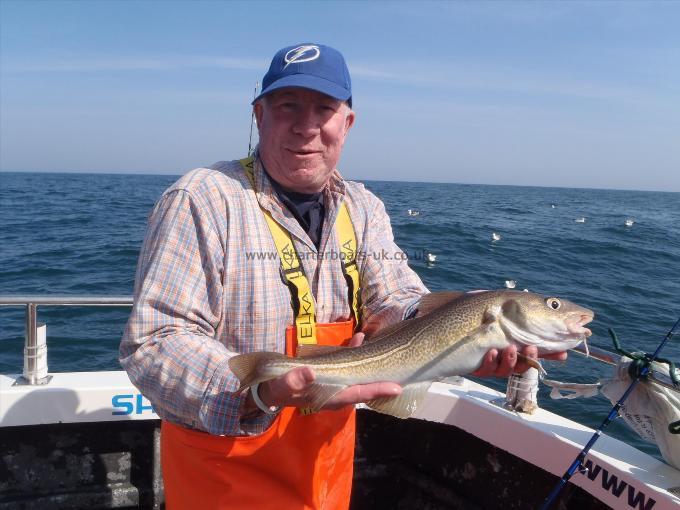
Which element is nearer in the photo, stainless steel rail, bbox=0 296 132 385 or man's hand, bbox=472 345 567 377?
man's hand, bbox=472 345 567 377

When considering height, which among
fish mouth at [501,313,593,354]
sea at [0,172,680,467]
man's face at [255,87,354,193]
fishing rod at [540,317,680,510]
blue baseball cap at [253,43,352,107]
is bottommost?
sea at [0,172,680,467]

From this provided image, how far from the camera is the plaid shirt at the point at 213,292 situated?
229cm

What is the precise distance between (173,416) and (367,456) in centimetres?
232

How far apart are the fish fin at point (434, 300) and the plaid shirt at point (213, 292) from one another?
413 mm

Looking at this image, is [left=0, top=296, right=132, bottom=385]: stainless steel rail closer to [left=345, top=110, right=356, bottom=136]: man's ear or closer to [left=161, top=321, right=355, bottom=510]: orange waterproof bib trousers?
[left=161, top=321, right=355, bottom=510]: orange waterproof bib trousers

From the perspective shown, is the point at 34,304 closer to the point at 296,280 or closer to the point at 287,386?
the point at 296,280

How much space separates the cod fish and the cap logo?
1.39 metres

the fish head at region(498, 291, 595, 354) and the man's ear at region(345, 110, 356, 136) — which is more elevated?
the man's ear at region(345, 110, 356, 136)

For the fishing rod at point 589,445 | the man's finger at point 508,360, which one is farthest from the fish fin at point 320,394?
the fishing rod at point 589,445

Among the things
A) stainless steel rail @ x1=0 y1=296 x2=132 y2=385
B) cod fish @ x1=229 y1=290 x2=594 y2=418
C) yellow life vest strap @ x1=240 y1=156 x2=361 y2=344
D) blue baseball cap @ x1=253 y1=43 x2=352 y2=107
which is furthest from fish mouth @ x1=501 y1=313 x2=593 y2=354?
stainless steel rail @ x1=0 y1=296 x2=132 y2=385

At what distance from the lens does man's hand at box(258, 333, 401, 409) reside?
7.21 feet

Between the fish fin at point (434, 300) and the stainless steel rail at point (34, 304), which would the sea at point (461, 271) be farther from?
the fish fin at point (434, 300)

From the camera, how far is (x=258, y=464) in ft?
8.57

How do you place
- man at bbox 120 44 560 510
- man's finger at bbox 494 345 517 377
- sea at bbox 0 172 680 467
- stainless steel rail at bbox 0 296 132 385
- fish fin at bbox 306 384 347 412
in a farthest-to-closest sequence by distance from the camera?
sea at bbox 0 172 680 467 < stainless steel rail at bbox 0 296 132 385 < man's finger at bbox 494 345 517 377 < fish fin at bbox 306 384 347 412 < man at bbox 120 44 560 510
